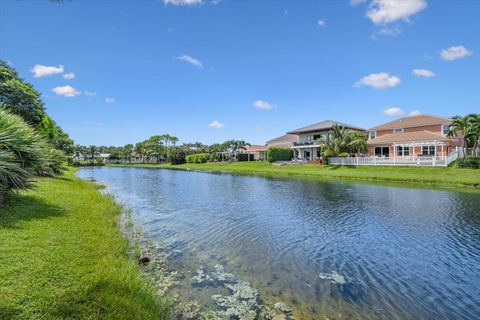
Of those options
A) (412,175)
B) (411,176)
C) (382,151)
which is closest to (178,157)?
(382,151)

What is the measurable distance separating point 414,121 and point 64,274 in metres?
49.5

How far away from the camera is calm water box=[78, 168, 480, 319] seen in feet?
20.4

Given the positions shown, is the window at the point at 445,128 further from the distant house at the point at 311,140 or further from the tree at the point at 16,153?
the tree at the point at 16,153

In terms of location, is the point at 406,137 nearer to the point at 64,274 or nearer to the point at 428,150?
the point at 428,150

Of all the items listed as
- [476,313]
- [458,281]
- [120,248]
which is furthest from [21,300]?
[458,281]

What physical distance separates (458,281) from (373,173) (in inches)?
1123

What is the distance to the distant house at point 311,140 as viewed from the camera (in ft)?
184

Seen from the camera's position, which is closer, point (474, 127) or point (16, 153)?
point (16, 153)

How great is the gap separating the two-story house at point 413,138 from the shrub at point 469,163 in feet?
17.2

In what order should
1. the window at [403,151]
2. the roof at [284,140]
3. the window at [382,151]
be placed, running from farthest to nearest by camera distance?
the roof at [284,140]
the window at [382,151]
the window at [403,151]

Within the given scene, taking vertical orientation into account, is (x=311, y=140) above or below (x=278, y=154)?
above

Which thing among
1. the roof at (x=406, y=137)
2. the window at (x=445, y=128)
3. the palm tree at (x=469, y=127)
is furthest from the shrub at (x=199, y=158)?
the palm tree at (x=469, y=127)

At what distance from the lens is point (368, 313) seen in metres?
5.72

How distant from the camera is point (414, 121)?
1715 inches
